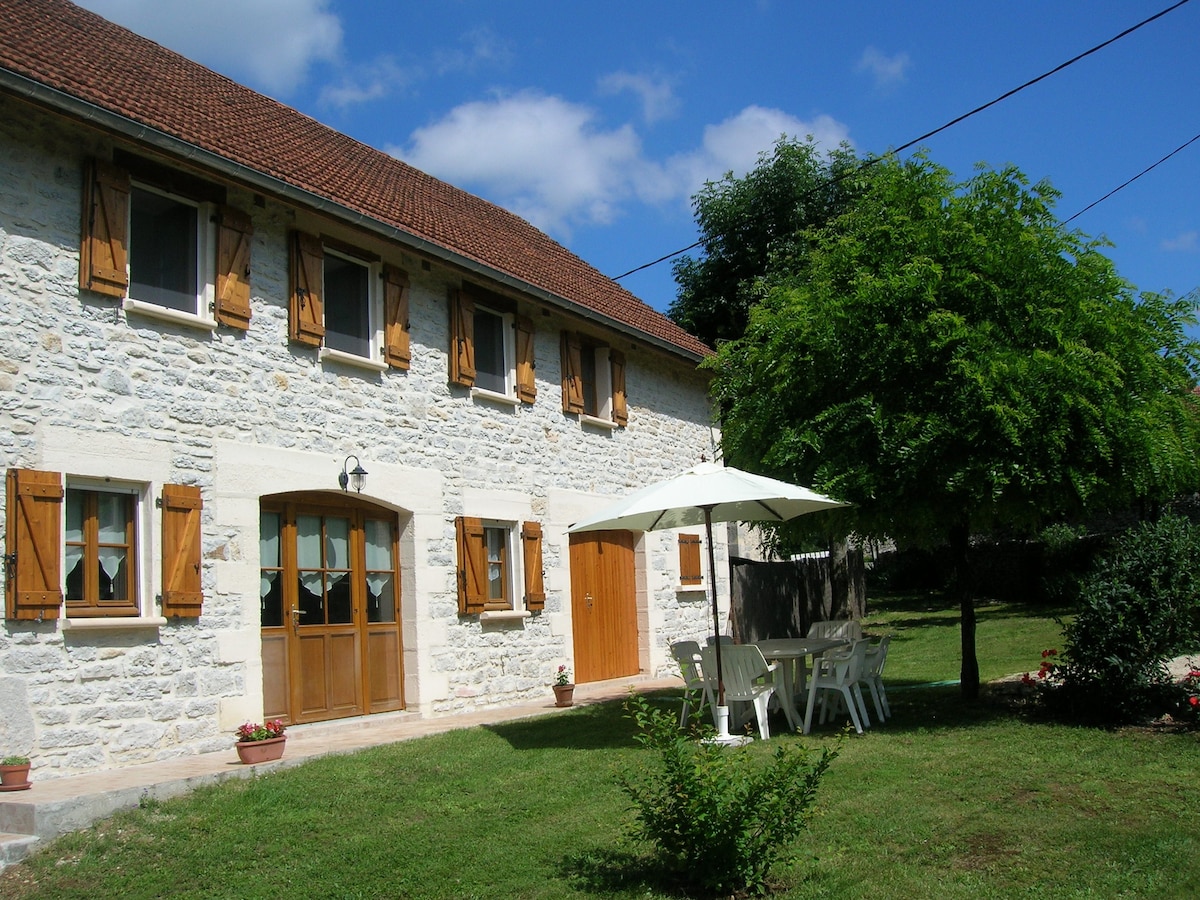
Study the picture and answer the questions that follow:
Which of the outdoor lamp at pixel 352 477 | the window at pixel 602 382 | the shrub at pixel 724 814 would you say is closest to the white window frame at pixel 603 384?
the window at pixel 602 382

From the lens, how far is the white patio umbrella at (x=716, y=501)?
8.07 metres

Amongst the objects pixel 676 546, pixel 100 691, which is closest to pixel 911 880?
pixel 100 691

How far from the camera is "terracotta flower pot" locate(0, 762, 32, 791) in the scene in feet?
22.5

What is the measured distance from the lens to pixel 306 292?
32.5ft

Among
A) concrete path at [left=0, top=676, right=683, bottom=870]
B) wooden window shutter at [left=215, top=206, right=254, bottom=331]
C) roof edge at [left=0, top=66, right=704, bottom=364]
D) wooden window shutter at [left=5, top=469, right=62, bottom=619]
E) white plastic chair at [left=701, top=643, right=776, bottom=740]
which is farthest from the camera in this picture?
wooden window shutter at [left=215, top=206, right=254, bottom=331]

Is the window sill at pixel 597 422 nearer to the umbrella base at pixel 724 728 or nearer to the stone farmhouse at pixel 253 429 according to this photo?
the stone farmhouse at pixel 253 429

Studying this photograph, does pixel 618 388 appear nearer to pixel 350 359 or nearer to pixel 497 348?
pixel 497 348

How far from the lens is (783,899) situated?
4688 millimetres

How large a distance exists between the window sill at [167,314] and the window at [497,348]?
3353mm

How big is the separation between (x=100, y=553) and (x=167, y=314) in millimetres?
1946

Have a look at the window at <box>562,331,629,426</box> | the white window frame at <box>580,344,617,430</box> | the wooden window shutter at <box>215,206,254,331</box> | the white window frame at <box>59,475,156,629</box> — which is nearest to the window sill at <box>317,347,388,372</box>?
the wooden window shutter at <box>215,206,254,331</box>

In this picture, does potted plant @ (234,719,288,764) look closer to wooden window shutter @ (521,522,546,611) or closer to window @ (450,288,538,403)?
wooden window shutter @ (521,522,546,611)

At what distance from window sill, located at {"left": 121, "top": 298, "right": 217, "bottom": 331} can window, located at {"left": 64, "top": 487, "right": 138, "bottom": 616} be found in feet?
4.67

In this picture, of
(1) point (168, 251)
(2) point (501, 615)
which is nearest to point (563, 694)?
(2) point (501, 615)
